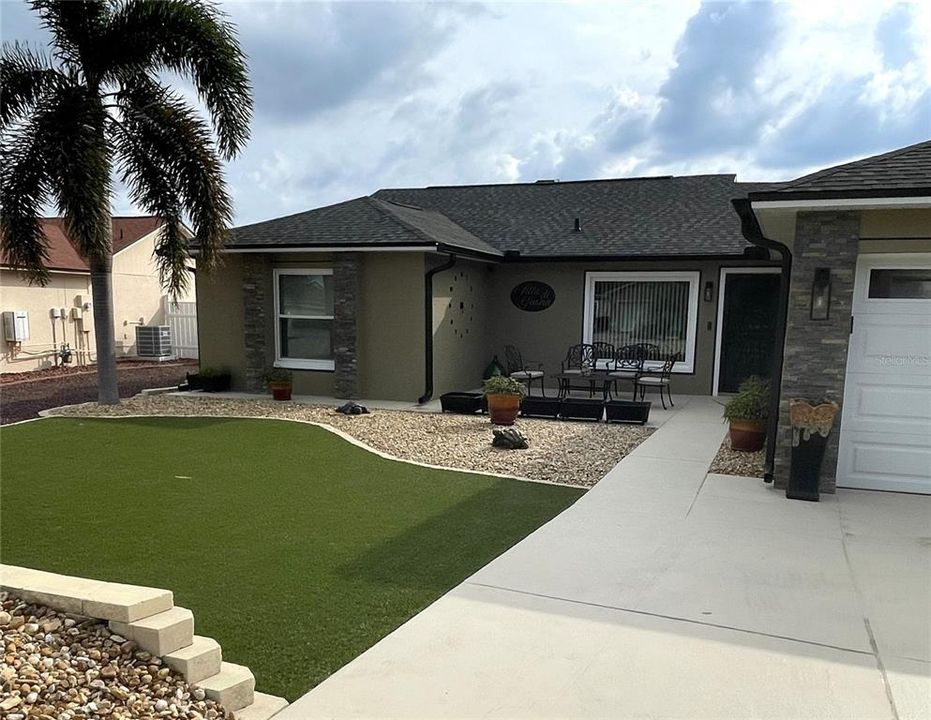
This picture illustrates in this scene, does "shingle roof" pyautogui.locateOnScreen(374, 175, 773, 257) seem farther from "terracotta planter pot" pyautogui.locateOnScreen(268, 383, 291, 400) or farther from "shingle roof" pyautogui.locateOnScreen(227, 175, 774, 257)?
"terracotta planter pot" pyautogui.locateOnScreen(268, 383, 291, 400)

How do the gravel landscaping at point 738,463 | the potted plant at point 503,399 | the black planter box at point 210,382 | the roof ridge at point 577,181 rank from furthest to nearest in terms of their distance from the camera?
the roof ridge at point 577,181 < the black planter box at point 210,382 < the potted plant at point 503,399 < the gravel landscaping at point 738,463

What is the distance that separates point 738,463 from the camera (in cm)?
736

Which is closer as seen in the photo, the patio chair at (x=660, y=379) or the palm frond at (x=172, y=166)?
the palm frond at (x=172, y=166)

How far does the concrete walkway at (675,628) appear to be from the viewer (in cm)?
294

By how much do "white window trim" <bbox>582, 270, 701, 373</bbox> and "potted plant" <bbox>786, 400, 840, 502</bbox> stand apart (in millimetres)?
6494

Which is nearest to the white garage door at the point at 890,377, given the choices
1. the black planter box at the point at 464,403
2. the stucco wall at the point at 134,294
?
the black planter box at the point at 464,403

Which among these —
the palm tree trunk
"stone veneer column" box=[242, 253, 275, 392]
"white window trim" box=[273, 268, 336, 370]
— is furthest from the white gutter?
the palm tree trunk

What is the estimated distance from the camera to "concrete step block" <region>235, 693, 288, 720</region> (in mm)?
2797

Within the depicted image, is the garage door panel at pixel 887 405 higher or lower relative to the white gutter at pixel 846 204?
lower

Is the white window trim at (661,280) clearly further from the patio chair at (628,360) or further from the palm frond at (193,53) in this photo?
the palm frond at (193,53)

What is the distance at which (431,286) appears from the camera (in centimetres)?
1127

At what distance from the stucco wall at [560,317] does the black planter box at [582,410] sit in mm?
3393

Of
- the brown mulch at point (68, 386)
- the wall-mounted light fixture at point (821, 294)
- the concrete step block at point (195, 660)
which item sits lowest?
the brown mulch at point (68, 386)

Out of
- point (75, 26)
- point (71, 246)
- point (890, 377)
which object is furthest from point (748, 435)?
point (71, 246)
